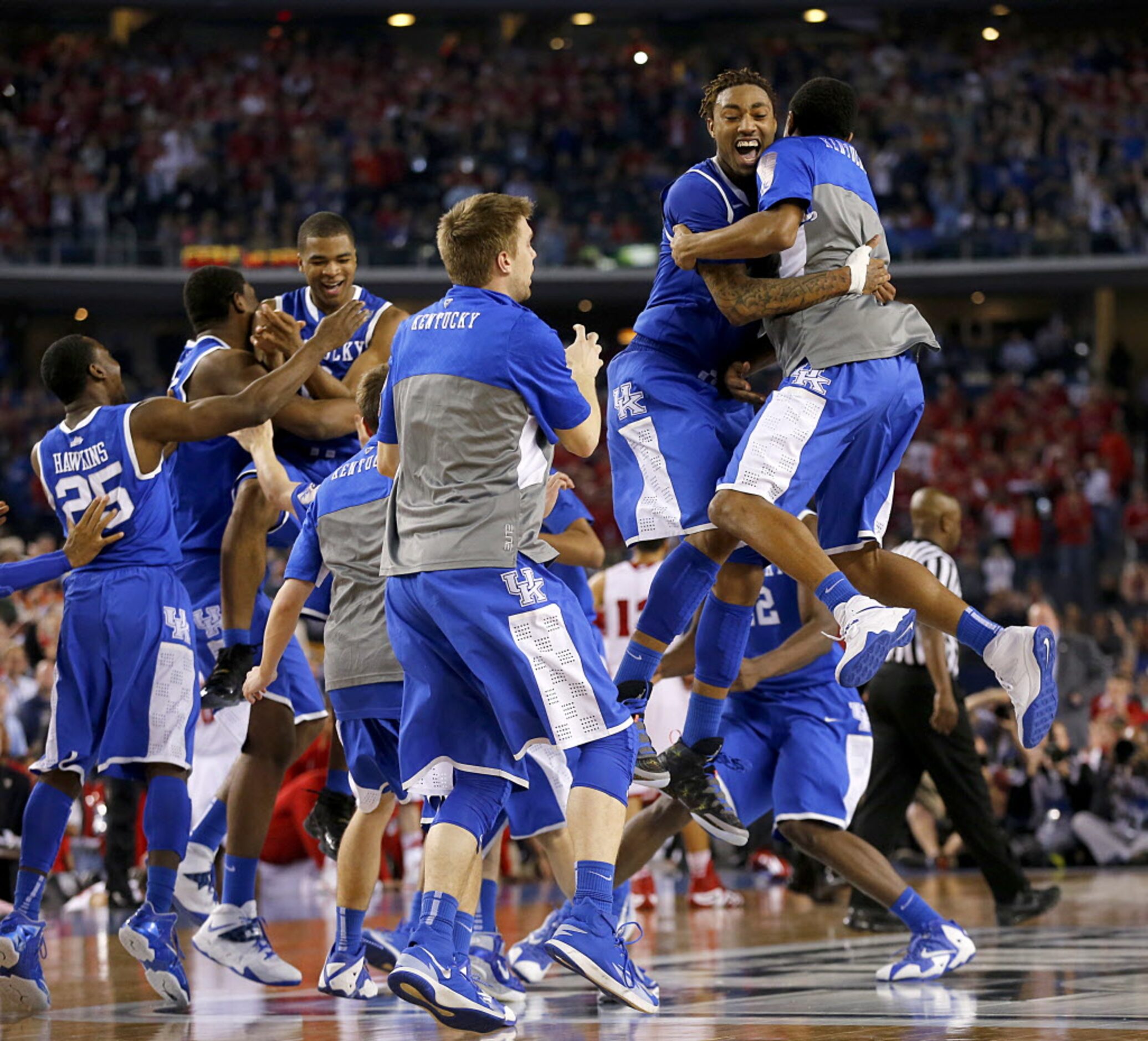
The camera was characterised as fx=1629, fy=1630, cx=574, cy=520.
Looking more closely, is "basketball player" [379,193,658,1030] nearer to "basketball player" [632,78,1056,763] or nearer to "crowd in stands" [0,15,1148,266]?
"basketball player" [632,78,1056,763]

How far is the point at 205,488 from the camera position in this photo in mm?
8312

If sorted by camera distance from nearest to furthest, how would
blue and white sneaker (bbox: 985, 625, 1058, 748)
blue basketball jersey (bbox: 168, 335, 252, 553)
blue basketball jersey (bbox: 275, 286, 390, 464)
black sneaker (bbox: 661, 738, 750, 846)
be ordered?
blue and white sneaker (bbox: 985, 625, 1058, 748) → black sneaker (bbox: 661, 738, 750, 846) → blue basketball jersey (bbox: 275, 286, 390, 464) → blue basketball jersey (bbox: 168, 335, 252, 553)

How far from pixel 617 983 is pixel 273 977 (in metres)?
A: 2.72

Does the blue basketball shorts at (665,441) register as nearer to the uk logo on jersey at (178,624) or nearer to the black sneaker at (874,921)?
the uk logo on jersey at (178,624)

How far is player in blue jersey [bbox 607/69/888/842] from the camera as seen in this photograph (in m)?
6.45

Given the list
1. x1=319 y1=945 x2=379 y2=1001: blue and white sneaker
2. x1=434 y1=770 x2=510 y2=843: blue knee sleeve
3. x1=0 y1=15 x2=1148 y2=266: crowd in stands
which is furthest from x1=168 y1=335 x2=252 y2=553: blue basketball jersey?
x1=0 y1=15 x2=1148 y2=266: crowd in stands

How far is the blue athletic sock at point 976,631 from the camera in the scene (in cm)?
598

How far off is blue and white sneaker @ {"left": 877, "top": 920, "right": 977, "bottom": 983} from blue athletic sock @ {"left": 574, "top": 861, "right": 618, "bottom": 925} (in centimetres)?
197

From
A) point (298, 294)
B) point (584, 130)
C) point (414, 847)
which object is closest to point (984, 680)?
point (414, 847)

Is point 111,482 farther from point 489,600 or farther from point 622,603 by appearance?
point 622,603

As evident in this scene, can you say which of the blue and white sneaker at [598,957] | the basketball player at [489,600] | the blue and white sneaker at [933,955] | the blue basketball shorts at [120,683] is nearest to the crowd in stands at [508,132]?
the blue basketball shorts at [120,683]

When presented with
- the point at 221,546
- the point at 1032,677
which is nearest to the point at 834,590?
the point at 1032,677

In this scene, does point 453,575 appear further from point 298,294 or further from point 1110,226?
point 1110,226

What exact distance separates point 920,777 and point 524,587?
17.8 ft
